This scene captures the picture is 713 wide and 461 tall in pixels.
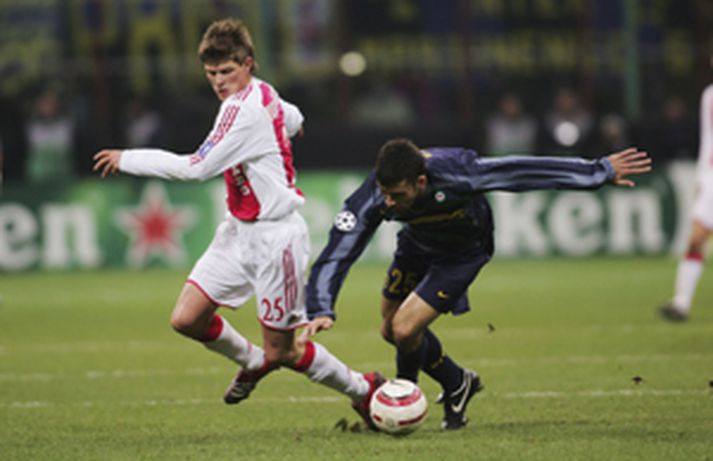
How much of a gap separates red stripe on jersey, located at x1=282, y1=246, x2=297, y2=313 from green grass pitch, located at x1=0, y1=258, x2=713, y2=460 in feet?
2.13

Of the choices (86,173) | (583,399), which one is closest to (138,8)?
(86,173)

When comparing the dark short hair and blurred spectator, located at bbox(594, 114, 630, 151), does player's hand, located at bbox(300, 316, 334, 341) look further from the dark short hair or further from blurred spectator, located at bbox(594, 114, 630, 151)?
blurred spectator, located at bbox(594, 114, 630, 151)

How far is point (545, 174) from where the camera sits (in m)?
6.38

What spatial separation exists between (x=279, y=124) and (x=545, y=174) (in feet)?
4.71

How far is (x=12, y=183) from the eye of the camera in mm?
17047

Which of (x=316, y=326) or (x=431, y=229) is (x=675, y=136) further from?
(x=316, y=326)

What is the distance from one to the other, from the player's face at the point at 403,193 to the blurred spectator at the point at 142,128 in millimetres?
12361

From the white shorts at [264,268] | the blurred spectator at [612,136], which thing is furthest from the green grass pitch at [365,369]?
the blurred spectator at [612,136]

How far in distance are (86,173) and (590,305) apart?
27.4ft

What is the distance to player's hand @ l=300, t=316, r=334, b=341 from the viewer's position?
19.7 ft

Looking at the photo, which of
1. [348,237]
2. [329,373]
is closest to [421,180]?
[348,237]

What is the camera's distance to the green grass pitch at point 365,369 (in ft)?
21.0

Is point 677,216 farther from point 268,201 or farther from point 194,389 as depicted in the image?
point 268,201

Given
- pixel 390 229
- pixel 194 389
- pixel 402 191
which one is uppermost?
pixel 402 191
